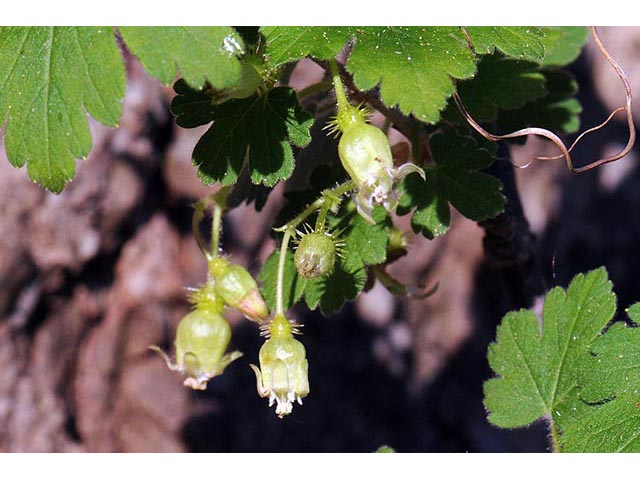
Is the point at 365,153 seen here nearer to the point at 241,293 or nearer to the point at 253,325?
the point at 241,293

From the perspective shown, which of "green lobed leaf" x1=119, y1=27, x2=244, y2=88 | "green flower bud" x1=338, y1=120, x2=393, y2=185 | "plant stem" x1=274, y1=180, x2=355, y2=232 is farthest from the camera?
"plant stem" x1=274, y1=180, x2=355, y2=232

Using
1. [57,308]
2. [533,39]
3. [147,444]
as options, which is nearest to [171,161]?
[57,308]

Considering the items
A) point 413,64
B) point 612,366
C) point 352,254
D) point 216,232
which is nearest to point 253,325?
point 216,232

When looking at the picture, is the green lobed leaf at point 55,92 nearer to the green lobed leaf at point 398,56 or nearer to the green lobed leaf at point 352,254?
the green lobed leaf at point 398,56

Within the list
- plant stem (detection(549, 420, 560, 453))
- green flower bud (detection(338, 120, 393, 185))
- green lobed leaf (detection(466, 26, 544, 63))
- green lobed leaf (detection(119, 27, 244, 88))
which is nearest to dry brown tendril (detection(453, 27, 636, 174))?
green lobed leaf (detection(466, 26, 544, 63))

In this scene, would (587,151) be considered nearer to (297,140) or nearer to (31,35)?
(297,140)

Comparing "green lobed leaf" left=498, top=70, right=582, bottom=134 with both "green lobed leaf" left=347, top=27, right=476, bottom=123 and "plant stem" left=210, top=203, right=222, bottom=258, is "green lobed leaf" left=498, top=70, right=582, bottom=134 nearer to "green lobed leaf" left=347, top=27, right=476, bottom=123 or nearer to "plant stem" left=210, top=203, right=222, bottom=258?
"green lobed leaf" left=347, top=27, right=476, bottom=123
